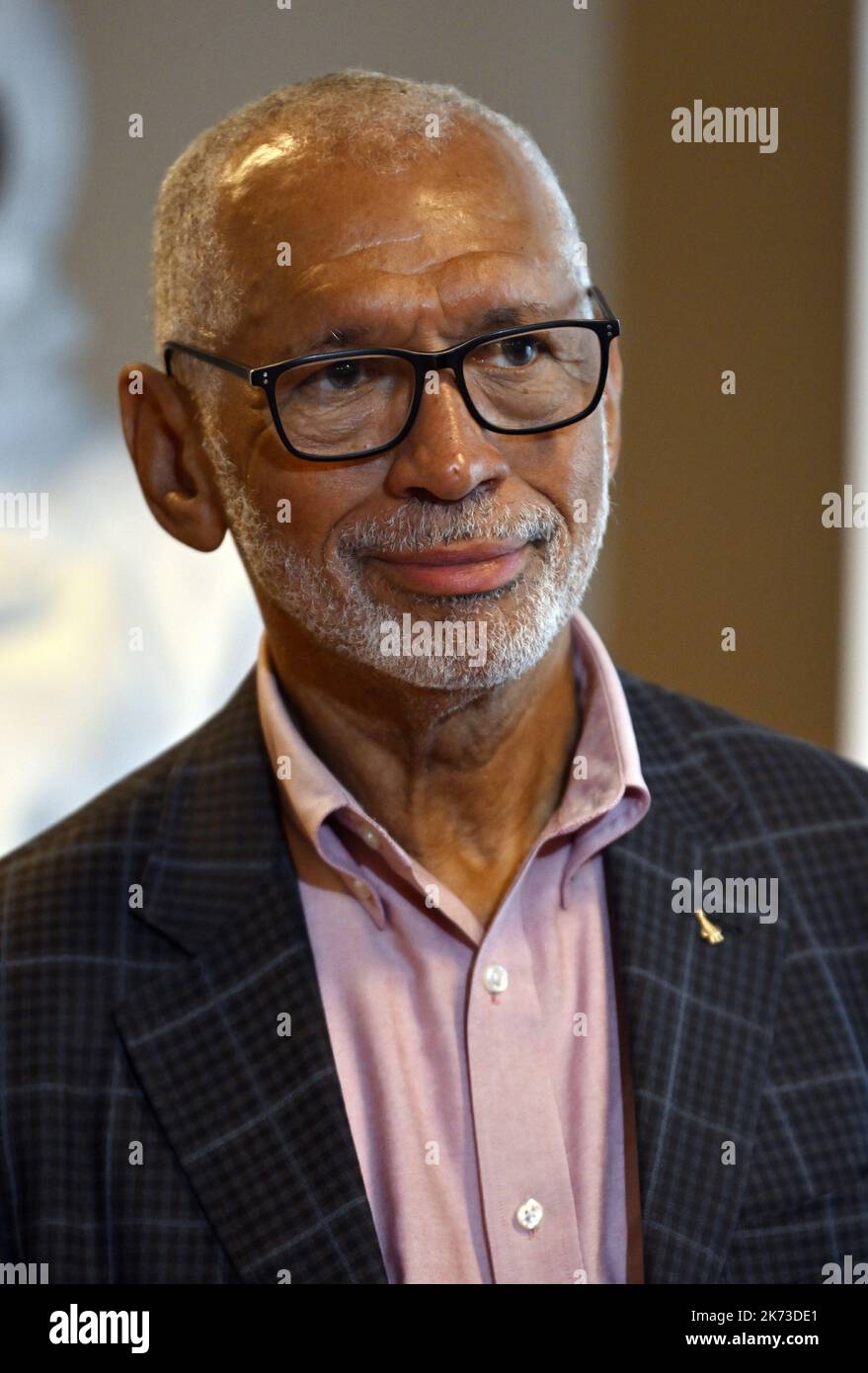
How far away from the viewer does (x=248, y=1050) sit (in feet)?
4.07

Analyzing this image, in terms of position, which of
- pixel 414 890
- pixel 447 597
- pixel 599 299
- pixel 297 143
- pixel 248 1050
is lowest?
pixel 248 1050

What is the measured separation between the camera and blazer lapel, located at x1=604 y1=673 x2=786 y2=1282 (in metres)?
1.19

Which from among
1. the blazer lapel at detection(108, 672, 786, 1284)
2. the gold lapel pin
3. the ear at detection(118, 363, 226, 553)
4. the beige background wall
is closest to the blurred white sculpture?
the beige background wall

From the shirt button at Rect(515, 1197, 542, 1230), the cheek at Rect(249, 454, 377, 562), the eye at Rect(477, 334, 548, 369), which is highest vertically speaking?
the eye at Rect(477, 334, 548, 369)

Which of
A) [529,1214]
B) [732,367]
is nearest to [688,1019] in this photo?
[529,1214]

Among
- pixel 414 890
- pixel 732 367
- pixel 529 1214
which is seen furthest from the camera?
pixel 732 367

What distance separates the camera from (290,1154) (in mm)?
1199

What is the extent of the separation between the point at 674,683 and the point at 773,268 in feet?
1.79

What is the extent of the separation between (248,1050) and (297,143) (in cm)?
68

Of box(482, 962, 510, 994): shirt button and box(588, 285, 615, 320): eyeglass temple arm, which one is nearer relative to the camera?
box(482, 962, 510, 994): shirt button

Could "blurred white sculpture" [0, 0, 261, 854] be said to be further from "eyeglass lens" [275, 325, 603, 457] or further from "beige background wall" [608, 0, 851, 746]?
"eyeglass lens" [275, 325, 603, 457]

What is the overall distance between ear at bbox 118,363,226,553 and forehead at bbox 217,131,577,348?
0.14 meters

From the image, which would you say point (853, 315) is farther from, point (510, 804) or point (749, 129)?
point (510, 804)

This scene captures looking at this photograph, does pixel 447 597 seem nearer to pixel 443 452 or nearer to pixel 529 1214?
pixel 443 452
